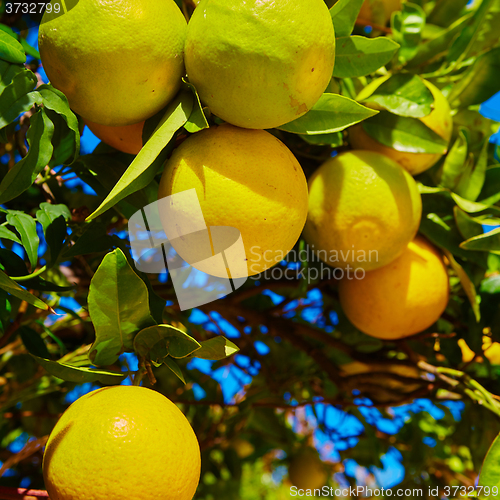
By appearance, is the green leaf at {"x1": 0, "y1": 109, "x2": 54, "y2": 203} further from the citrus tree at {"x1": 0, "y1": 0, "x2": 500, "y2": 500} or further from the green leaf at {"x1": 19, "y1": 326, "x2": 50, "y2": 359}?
the green leaf at {"x1": 19, "y1": 326, "x2": 50, "y2": 359}

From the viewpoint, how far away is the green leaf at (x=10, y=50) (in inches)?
23.7

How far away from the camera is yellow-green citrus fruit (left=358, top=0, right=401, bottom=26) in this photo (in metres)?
1.31

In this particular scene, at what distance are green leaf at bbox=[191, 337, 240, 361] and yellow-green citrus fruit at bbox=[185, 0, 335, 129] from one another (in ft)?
1.04

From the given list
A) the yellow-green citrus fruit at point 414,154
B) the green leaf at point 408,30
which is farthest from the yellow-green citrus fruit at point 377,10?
the yellow-green citrus fruit at point 414,154

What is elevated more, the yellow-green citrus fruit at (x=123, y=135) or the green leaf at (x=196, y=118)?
the green leaf at (x=196, y=118)

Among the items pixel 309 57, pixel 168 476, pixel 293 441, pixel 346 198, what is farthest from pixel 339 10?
pixel 293 441

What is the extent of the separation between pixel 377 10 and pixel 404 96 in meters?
0.60

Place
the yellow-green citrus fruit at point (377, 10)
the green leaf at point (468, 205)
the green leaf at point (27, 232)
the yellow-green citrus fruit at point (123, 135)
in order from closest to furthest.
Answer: the green leaf at point (27, 232) → the yellow-green citrus fruit at point (123, 135) → the green leaf at point (468, 205) → the yellow-green citrus fruit at point (377, 10)

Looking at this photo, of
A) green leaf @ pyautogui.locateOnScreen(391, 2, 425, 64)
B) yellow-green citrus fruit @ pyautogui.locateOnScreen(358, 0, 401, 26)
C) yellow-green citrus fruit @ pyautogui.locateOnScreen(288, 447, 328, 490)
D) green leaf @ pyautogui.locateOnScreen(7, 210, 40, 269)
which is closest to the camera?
green leaf @ pyautogui.locateOnScreen(7, 210, 40, 269)

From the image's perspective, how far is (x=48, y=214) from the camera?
0.72 metres

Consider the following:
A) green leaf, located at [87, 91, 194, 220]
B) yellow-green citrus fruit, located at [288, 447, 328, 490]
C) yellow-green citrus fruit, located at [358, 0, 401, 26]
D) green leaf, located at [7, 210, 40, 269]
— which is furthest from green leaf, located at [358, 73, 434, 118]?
yellow-green citrus fruit, located at [288, 447, 328, 490]

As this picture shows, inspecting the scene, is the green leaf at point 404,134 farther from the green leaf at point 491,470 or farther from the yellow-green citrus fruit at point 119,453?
the yellow-green citrus fruit at point 119,453

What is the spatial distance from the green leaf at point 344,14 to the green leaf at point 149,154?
30 centimetres

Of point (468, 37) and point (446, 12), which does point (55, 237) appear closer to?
point (468, 37)
